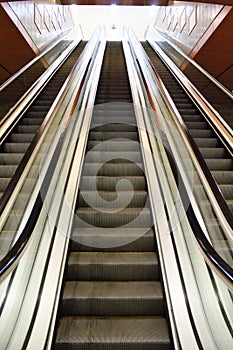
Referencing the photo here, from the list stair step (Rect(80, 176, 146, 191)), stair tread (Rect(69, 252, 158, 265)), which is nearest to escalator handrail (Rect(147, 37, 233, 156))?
stair step (Rect(80, 176, 146, 191))

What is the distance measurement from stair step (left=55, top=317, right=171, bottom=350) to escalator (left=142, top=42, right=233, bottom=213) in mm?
1306

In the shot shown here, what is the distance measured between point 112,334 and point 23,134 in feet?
9.69

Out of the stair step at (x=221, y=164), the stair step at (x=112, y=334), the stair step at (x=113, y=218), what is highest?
the stair step at (x=221, y=164)

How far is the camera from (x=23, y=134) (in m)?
4.46

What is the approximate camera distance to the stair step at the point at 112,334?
7.23 ft

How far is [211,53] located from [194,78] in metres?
1.91

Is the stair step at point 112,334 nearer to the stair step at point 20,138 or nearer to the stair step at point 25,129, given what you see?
the stair step at point 20,138

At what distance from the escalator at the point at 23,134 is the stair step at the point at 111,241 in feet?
3.00

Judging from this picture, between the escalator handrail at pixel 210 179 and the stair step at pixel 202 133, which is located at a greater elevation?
the stair step at pixel 202 133

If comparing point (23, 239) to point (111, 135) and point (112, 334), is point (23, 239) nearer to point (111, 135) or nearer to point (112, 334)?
point (112, 334)

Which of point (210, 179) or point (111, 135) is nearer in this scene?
point (210, 179)

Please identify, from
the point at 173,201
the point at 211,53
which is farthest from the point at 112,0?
the point at 173,201

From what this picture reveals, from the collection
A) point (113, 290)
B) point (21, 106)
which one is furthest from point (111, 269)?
point (21, 106)

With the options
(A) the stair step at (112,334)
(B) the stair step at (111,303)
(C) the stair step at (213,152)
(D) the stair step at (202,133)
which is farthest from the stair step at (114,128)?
(A) the stair step at (112,334)
